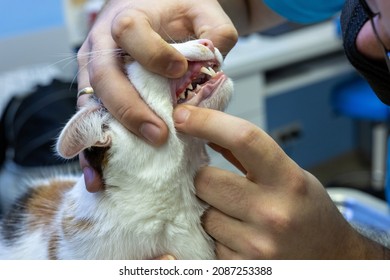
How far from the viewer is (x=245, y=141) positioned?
650 millimetres

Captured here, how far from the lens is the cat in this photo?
705 mm

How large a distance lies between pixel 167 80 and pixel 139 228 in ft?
0.71

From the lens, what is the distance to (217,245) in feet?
2.52

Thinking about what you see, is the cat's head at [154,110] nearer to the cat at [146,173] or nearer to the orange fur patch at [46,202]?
the cat at [146,173]

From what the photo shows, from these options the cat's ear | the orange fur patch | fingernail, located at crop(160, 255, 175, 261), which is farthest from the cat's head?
the orange fur patch

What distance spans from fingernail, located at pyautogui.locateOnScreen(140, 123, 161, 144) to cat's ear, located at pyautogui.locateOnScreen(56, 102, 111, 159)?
6 centimetres

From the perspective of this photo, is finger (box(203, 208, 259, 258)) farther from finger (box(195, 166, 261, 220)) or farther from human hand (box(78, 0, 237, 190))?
human hand (box(78, 0, 237, 190))

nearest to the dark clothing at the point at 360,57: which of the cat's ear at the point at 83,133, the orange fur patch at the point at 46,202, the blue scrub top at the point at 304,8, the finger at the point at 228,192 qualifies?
the blue scrub top at the point at 304,8

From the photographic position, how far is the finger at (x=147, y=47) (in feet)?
2.17

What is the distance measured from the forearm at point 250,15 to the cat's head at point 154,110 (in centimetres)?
32

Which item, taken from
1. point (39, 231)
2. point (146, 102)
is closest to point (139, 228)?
point (146, 102)

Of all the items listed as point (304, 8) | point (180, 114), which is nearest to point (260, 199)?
point (180, 114)

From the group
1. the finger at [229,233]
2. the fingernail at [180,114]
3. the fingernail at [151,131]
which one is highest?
the fingernail at [180,114]
